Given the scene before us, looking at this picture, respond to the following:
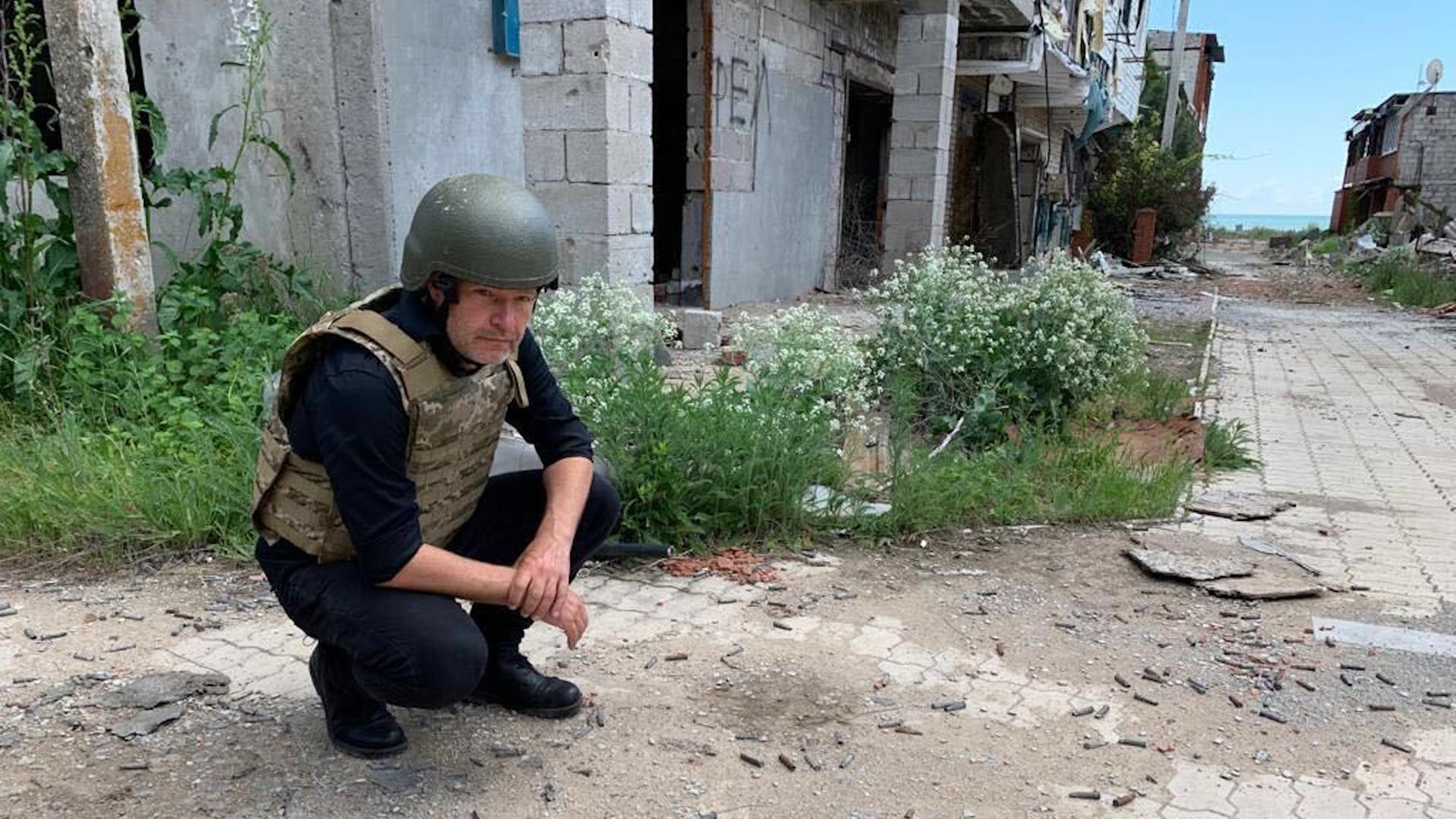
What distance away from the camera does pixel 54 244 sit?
443 cm

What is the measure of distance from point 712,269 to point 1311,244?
28.0 metres

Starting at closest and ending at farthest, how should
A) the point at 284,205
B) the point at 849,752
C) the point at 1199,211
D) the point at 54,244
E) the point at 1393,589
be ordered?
the point at 849,752
the point at 1393,589
the point at 54,244
the point at 284,205
the point at 1199,211

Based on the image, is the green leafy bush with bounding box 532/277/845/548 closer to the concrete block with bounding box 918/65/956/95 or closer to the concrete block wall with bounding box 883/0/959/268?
the concrete block wall with bounding box 883/0/959/268

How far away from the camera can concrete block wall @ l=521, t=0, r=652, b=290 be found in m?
5.09

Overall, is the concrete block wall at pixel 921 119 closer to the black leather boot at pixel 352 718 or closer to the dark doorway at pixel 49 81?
the dark doorway at pixel 49 81

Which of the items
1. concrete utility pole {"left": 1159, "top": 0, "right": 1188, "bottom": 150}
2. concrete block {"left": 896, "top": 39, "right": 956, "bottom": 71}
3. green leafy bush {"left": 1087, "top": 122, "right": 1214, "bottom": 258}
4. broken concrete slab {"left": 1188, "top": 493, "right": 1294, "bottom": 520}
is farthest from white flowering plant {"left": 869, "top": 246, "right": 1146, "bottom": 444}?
concrete utility pole {"left": 1159, "top": 0, "right": 1188, "bottom": 150}

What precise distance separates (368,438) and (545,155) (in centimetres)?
391

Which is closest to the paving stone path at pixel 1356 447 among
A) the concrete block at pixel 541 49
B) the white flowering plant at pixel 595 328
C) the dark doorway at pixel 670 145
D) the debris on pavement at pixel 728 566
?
the debris on pavement at pixel 728 566

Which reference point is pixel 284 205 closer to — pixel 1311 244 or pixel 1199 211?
pixel 1199 211

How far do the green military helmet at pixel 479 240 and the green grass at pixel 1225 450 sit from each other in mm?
4292

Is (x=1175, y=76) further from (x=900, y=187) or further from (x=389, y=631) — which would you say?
(x=389, y=631)

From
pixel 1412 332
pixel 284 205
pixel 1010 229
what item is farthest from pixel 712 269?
pixel 1412 332

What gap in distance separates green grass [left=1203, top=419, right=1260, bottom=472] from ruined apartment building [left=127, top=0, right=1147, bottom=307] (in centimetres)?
328

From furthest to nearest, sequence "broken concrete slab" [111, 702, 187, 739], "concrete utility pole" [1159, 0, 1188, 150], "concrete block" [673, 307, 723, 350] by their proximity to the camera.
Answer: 1. "concrete utility pole" [1159, 0, 1188, 150]
2. "concrete block" [673, 307, 723, 350]
3. "broken concrete slab" [111, 702, 187, 739]
